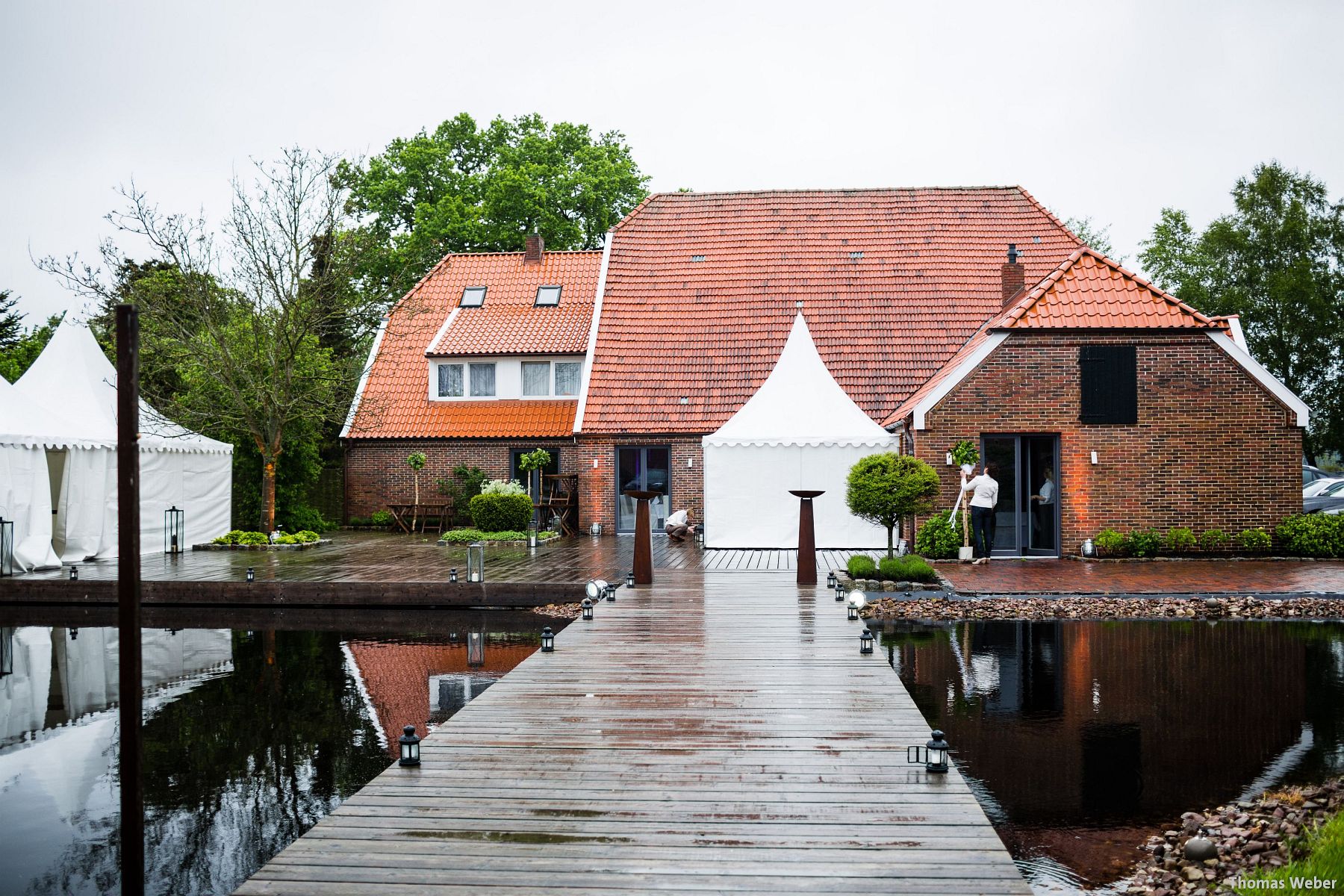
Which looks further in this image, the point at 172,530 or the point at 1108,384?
the point at 172,530

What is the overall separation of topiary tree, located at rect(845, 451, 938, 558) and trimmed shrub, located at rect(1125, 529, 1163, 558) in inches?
173

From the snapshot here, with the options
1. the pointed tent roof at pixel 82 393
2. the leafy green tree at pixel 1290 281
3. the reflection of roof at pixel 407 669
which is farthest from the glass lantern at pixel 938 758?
the leafy green tree at pixel 1290 281

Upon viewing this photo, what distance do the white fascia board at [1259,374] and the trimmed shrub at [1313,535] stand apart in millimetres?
1543

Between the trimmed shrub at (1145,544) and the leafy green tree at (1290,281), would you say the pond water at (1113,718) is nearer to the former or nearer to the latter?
the trimmed shrub at (1145,544)

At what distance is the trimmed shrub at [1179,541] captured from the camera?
17453mm

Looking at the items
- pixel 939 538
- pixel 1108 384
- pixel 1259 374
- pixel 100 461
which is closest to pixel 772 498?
pixel 939 538

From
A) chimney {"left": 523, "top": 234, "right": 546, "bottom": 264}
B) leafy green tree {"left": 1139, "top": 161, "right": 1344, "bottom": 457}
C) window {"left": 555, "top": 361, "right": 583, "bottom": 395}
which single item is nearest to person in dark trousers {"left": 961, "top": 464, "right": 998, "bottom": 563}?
window {"left": 555, "top": 361, "right": 583, "bottom": 395}

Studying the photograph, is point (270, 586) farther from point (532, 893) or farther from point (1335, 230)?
point (1335, 230)

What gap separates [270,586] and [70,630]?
2.42 meters

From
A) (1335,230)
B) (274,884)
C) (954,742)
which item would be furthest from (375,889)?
(1335,230)

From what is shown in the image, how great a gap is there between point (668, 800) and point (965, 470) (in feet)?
43.5

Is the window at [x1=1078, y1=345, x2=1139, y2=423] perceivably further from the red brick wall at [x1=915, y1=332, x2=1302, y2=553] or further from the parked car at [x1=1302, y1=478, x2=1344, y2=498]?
the parked car at [x1=1302, y1=478, x2=1344, y2=498]

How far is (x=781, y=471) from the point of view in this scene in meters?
20.2

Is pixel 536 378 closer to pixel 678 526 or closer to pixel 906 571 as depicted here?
pixel 678 526
